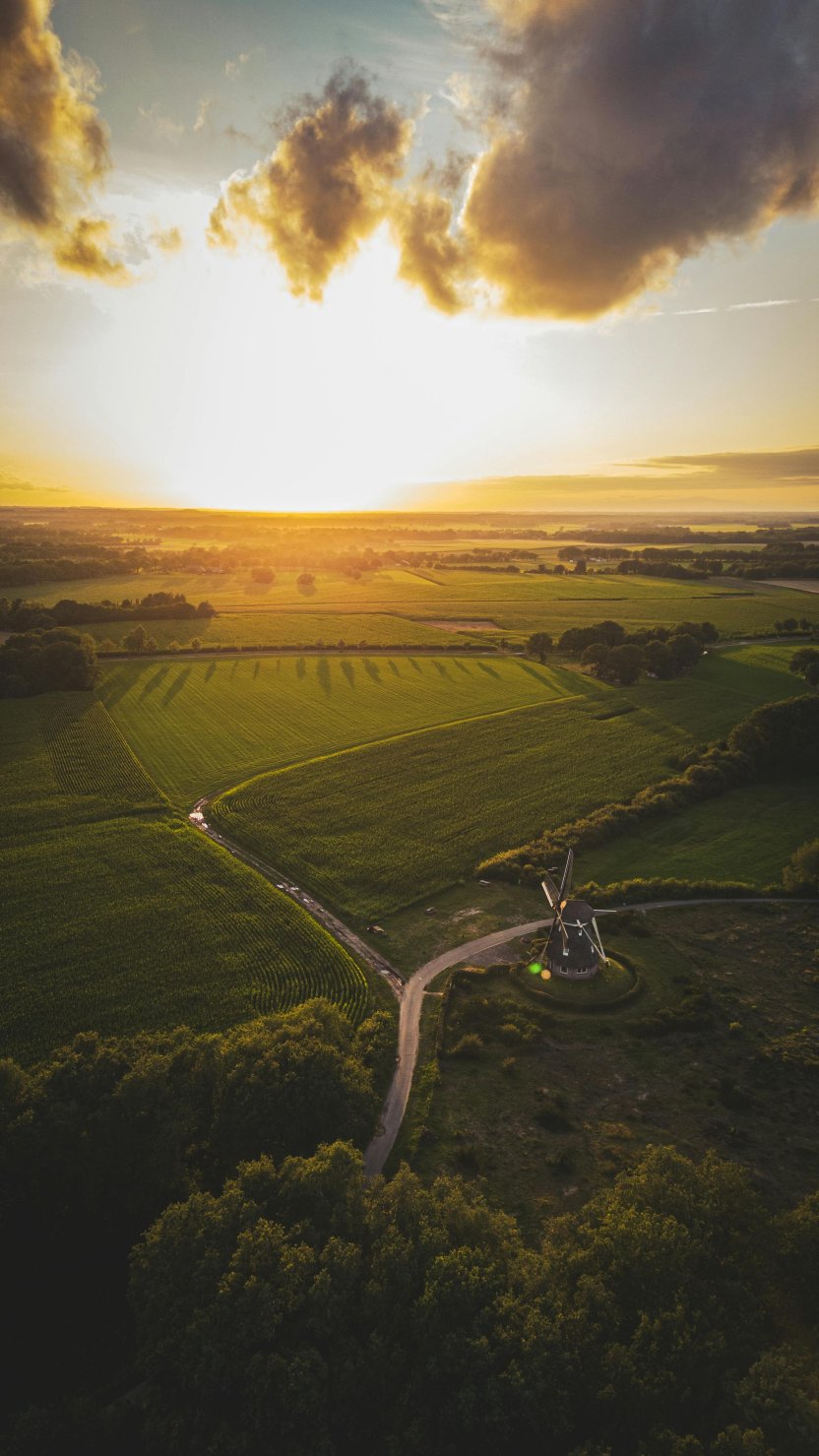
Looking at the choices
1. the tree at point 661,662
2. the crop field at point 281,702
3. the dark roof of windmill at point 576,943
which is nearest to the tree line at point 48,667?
the crop field at point 281,702

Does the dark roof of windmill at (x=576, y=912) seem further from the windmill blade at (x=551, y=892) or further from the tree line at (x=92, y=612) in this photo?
the tree line at (x=92, y=612)

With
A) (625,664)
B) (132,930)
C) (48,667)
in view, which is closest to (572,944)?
(132,930)

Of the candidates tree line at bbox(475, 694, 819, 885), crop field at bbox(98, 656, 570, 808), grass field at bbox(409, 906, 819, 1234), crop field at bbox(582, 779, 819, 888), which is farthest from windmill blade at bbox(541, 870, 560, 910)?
crop field at bbox(98, 656, 570, 808)

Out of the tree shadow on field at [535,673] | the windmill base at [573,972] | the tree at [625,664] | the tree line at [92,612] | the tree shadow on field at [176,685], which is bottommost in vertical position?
the windmill base at [573,972]

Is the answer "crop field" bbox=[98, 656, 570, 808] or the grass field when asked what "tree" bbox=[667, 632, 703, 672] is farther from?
the grass field

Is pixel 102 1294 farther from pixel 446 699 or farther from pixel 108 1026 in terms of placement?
pixel 446 699

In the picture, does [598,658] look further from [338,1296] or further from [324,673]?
[338,1296]

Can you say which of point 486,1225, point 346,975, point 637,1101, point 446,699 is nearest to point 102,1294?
point 486,1225
